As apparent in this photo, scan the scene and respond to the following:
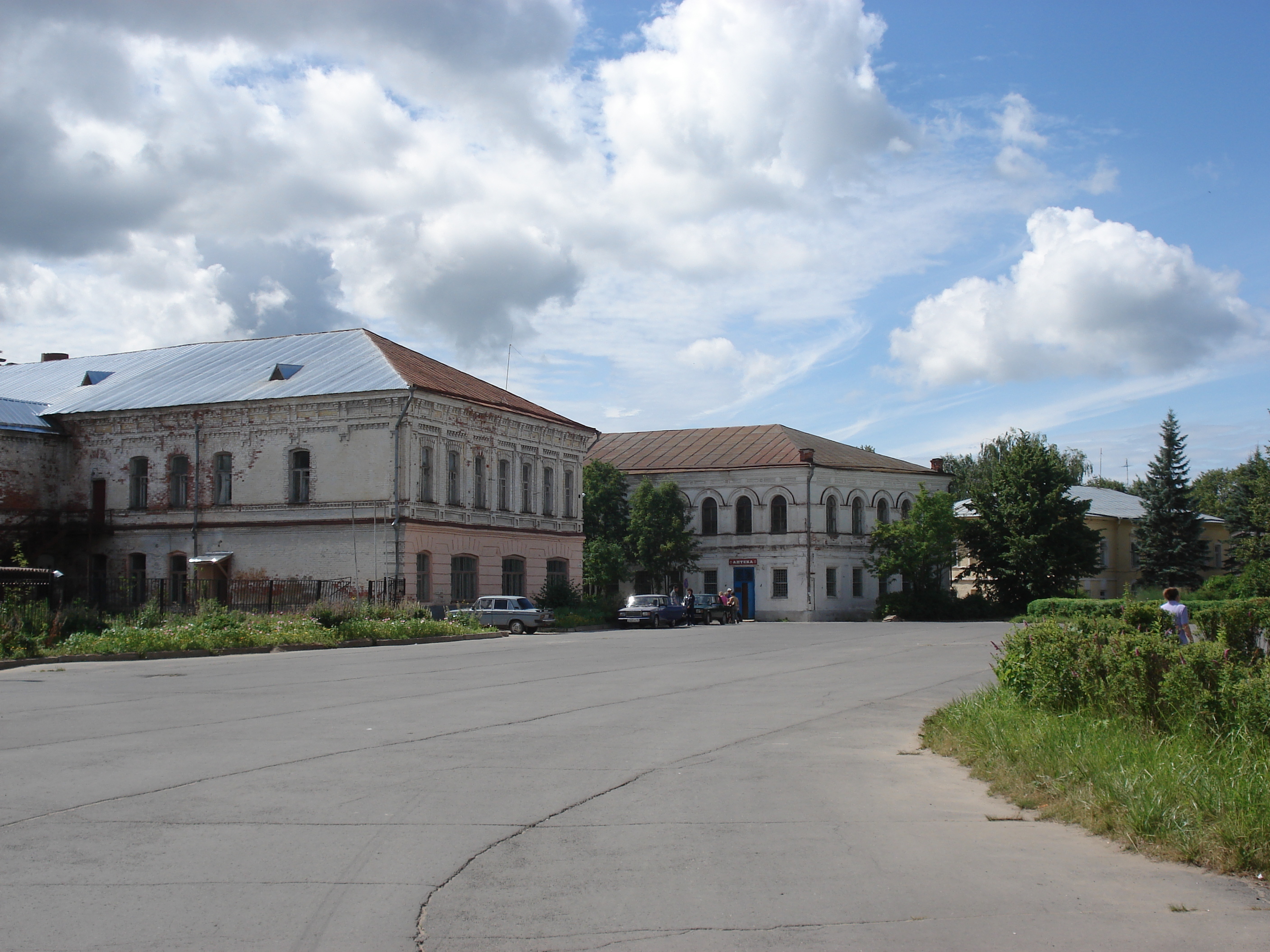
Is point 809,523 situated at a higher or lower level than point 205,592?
higher

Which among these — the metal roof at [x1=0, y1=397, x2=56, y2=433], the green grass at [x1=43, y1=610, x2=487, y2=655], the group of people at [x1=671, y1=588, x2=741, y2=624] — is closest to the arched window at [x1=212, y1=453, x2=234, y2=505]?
the metal roof at [x1=0, y1=397, x2=56, y2=433]

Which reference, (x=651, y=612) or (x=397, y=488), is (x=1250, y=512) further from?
(x=397, y=488)

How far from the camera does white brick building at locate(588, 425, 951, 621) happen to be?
56.9 metres

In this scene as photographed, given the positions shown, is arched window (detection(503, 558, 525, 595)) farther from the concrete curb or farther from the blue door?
the blue door

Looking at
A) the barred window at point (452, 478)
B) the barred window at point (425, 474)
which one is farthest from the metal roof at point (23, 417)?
the barred window at point (452, 478)

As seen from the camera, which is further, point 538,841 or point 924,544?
point 924,544

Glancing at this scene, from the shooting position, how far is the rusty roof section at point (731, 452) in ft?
193

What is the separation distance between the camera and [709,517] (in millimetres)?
59531

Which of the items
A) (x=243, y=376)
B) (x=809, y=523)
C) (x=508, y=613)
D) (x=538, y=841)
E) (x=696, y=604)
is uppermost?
(x=243, y=376)

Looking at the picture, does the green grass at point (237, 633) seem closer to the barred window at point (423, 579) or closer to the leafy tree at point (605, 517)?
the barred window at point (423, 579)

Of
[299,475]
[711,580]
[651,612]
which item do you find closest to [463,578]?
[299,475]

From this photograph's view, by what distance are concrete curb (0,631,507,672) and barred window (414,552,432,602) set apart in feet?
16.8

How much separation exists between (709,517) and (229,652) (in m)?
36.6

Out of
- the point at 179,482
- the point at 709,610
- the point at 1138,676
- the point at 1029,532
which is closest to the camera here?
the point at 1138,676
